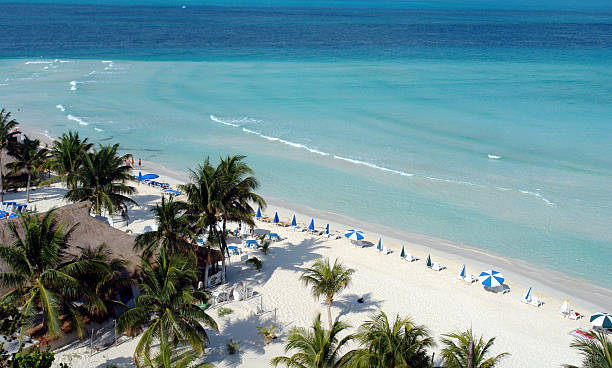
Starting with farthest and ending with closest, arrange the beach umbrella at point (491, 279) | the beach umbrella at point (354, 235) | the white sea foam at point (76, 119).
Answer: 1. the white sea foam at point (76, 119)
2. the beach umbrella at point (354, 235)
3. the beach umbrella at point (491, 279)

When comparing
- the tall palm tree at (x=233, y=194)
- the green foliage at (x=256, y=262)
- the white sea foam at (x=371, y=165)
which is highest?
the tall palm tree at (x=233, y=194)

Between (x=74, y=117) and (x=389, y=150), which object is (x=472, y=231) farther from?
(x=74, y=117)

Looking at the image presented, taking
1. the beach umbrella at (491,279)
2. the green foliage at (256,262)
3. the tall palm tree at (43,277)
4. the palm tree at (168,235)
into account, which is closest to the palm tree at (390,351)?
the tall palm tree at (43,277)

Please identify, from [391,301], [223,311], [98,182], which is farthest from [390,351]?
[98,182]

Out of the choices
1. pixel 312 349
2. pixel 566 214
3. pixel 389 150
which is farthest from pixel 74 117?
pixel 312 349

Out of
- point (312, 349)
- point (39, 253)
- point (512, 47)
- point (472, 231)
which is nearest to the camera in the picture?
point (312, 349)

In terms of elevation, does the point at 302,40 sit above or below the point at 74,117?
above

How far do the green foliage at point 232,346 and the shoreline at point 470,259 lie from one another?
10881 millimetres

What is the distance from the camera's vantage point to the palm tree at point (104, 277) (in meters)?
16.2

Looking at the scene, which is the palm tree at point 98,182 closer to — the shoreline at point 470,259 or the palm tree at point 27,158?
the palm tree at point 27,158

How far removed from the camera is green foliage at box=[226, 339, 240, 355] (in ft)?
54.8

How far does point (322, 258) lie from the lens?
2469 cm

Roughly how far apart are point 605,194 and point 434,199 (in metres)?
10.8

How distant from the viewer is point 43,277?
47.8ft
